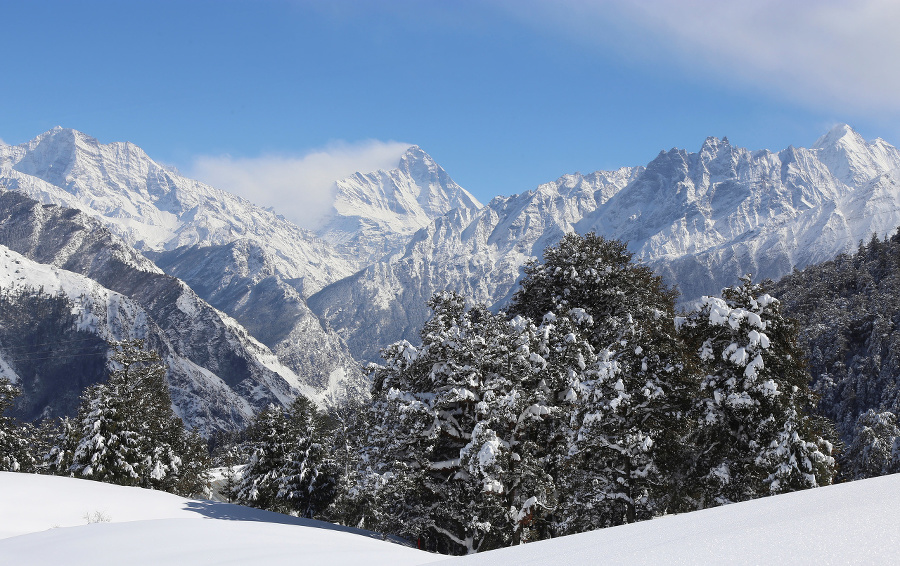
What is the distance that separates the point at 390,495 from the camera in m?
22.2

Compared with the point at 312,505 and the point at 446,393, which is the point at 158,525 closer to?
the point at 446,393

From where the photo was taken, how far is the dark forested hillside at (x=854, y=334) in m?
102

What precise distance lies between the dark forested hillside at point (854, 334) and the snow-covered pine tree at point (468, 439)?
7695 cm

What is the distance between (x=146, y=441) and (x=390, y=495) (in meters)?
27.7

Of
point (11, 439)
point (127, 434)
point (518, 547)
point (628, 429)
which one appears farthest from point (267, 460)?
point (518, 547)

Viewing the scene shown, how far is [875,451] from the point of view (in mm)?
59969

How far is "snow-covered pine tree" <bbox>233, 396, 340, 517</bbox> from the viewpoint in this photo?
4216 centimetres

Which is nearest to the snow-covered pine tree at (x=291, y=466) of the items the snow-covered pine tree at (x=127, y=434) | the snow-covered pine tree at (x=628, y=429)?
the snow-covered pine tree at (x=127, y=434)

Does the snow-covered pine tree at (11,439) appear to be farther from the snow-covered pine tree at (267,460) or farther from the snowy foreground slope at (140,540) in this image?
the snowy foreground slope at (140,540)

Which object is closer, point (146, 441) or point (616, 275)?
point (616, 275)

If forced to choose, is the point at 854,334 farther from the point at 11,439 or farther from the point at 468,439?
the point at 11,439

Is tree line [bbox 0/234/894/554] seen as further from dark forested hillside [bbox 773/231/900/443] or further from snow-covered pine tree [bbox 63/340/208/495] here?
dark forested hillside [bbox 773/231/900/443]

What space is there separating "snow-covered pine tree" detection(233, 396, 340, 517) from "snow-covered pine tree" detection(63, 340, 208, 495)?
6.82m

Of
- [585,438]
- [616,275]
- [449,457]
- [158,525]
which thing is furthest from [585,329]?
[158,525]
